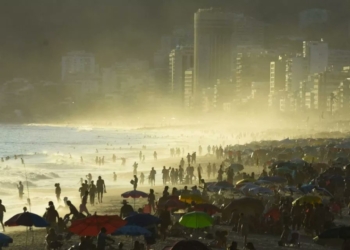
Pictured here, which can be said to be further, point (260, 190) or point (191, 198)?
point (260, 190)

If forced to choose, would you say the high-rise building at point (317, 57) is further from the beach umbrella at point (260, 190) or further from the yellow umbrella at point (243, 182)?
the beach umbrella at point (260, 190)

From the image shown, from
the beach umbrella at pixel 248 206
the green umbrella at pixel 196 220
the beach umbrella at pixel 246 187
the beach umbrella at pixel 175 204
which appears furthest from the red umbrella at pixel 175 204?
the beach umbrella at pixel 246 187

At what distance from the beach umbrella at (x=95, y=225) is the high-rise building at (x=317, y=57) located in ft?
543

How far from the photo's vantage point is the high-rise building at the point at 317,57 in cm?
18150

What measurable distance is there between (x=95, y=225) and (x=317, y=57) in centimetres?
16852

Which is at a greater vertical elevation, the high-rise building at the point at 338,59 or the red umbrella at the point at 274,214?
the high-rise building at the point at 338,59

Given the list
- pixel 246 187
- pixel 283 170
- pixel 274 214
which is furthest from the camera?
pixel 283 170

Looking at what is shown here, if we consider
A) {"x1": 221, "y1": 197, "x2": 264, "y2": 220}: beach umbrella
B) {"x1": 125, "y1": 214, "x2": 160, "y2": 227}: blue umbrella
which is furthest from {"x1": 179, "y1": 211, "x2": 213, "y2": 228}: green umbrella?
{"x1": 221, "y1": 197, "x2": 264, "y2": 220}: beach umbrella

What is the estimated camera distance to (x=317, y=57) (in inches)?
7219

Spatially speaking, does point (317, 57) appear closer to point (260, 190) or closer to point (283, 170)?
point (283, 170)

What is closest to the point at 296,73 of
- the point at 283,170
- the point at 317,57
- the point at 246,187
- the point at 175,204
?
the point at 317,57

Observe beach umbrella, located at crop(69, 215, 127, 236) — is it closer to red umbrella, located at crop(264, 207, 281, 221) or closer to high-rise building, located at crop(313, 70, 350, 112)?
red umbrella, located at crop(264, 207, 281, 221)

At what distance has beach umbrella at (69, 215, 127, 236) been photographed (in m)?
17.9

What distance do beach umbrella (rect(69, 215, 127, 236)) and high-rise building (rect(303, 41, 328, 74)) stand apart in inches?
6516
